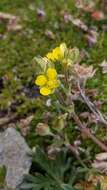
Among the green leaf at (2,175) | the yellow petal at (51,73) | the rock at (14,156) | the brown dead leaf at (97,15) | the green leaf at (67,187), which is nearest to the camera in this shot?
the yellow petal at (51,73)

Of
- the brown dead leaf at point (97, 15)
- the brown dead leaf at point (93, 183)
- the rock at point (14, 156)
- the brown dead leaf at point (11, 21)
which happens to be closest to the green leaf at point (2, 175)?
the rock at point (14, 156)

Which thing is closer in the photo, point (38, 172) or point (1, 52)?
point (38, 172)

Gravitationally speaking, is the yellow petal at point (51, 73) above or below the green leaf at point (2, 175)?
above

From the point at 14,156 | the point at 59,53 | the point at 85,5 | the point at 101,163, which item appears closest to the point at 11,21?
the point at 85,5

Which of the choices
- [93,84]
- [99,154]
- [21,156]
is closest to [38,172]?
[21,156]

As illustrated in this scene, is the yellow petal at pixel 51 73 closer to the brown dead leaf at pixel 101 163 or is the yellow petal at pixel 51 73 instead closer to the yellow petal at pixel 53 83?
the yellow petal at pixel 53 83

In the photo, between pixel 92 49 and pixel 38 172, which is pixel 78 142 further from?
pixel 92 49

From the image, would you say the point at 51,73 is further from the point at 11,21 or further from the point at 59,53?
the point at 11,21

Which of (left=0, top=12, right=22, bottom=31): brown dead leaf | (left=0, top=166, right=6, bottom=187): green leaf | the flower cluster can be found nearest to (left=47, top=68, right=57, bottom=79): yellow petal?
the flower cluster
